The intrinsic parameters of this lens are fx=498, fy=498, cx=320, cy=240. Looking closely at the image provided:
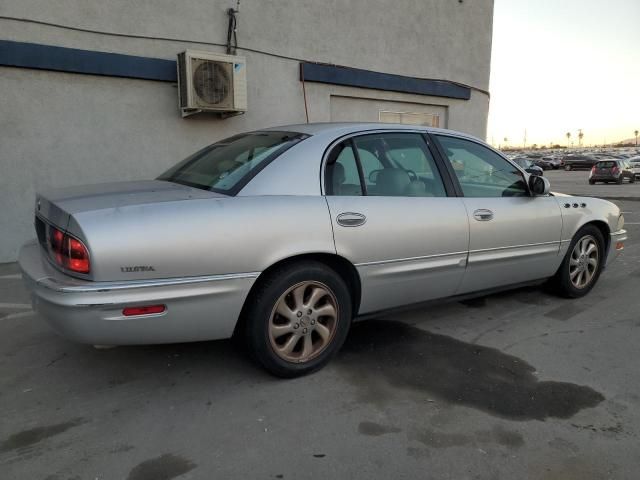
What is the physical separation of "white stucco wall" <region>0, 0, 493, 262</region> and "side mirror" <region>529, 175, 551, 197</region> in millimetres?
4625

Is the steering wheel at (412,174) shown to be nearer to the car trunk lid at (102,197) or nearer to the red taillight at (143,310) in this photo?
the car trunk lid at (102,197)

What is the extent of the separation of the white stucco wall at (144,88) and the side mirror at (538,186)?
4625 millimetres

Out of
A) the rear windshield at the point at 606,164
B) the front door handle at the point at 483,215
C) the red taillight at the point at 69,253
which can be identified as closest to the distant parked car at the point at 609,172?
the rear windshield at the point at 606,164

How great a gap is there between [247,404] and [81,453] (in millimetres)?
848

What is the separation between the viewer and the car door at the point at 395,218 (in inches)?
123

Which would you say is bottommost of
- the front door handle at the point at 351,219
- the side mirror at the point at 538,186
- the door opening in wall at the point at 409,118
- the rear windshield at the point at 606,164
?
the rear windshield at the point at 606,164

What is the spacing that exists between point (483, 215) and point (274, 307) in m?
1.80

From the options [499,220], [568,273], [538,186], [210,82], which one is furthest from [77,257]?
[210,82]

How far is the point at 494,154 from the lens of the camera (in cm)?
414

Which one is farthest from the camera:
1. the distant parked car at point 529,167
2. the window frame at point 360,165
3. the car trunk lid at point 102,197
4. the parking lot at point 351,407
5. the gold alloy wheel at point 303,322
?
the distant parked car at point 529,167

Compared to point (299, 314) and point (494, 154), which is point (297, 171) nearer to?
point (299, 314)

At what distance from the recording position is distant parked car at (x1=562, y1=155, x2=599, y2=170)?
40344 mm

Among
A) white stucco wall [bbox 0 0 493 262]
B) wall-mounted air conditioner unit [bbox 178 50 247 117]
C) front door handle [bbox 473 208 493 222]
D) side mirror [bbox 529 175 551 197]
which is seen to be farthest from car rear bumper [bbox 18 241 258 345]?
wall-mounted air conditioner unit [bbox 178 50 247 117]

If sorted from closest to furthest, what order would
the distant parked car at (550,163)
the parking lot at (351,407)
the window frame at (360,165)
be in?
the parking lot at (351,407) < the window frame at (360,165) < the distant parked car at (550,163)
